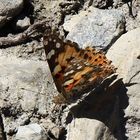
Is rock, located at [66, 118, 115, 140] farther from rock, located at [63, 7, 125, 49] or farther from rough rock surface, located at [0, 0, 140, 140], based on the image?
rock, located at [63, 7, 125, 49]

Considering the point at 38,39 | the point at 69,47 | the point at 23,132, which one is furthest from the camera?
the point at 38,39

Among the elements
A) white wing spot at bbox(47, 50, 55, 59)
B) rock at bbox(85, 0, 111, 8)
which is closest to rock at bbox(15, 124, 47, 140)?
white wing spot at bbox(47, 50, 55, 59)

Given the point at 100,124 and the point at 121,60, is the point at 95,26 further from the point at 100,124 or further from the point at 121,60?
the point at 100,124

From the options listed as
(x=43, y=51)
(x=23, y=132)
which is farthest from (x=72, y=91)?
(x=23, y=132)

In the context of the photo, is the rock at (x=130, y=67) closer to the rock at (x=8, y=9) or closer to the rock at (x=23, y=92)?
the rock at (x=23, y=92)

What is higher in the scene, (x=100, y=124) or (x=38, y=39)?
(x=38, y=39)

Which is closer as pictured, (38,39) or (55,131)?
(55,131)

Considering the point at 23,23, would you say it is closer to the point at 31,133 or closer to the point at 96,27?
the point at 96,27
